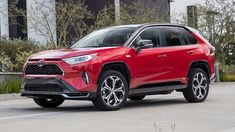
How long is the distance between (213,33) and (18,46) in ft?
34.3

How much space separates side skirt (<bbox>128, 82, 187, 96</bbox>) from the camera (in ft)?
36.3

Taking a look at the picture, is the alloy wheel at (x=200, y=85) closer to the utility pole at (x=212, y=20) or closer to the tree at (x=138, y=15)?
the tree at (x=138, y=15)

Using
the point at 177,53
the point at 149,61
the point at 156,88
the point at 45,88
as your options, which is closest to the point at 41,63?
the point at 45,88

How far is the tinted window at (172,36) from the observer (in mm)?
11914

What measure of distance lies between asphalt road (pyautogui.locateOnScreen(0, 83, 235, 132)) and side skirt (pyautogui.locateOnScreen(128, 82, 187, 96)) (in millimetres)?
322

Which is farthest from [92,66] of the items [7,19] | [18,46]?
[7,19]

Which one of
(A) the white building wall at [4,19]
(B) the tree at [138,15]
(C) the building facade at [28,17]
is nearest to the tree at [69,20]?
(C) the building facade at [28,17]

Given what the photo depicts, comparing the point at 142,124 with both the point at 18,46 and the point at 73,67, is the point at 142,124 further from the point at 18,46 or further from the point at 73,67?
the point at 18,46

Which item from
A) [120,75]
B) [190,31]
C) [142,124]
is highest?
[190,31]

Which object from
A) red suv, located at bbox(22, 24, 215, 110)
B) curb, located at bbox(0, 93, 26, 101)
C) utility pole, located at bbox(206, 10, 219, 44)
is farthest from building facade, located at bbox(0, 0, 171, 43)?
red suv, located at bbox(22, 24, 215, 110)

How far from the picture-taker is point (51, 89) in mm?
10344

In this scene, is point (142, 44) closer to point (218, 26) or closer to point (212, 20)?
point (212, 20)

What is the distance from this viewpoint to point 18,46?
20000 millimetres

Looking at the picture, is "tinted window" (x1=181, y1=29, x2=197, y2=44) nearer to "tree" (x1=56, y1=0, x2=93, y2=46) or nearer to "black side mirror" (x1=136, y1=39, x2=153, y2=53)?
"black side mirror" (x1=136, y1=39, x2=153, y2=53)
